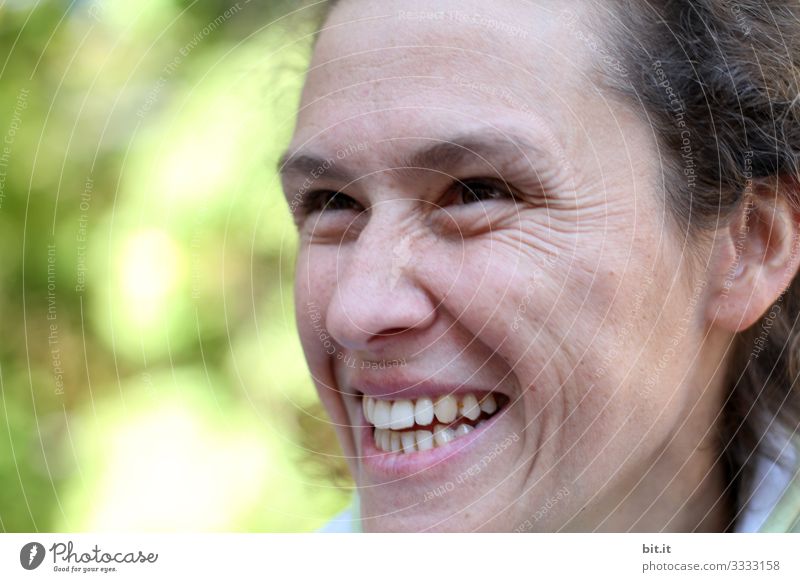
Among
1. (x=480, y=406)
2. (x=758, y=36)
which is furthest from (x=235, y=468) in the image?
(x=758, y=36)

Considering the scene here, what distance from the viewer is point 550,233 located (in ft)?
2.34

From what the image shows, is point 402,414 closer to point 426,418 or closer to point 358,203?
point 426,418

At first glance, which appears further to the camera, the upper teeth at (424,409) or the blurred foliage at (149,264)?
the blurred foliage at (149,264)

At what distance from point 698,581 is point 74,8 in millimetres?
896

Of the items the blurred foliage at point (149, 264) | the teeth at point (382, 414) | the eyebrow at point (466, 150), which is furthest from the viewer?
the blurred foliage at point (149, 264)

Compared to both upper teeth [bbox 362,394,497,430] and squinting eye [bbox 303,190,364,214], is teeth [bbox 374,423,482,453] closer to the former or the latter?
upper teeth [bbox 362,394,497,430]

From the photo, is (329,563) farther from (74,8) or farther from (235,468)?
(74,8)

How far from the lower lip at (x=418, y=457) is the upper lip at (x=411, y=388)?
0.04 m

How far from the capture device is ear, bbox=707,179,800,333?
2.36 ft

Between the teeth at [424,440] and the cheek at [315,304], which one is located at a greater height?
the cheek at [315,304]

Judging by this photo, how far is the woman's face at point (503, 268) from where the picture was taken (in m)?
0.69

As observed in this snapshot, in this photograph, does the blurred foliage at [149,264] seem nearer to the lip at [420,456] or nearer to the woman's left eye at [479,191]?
the lip at [420,456]

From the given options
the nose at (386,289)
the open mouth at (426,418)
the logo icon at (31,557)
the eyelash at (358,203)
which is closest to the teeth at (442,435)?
the open mouth at (426,418)

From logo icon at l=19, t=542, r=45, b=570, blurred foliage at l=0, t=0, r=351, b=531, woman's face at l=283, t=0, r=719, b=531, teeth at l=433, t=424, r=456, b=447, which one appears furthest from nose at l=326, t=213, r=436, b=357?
logo icon at l=19, t=542, r=45, b=570
